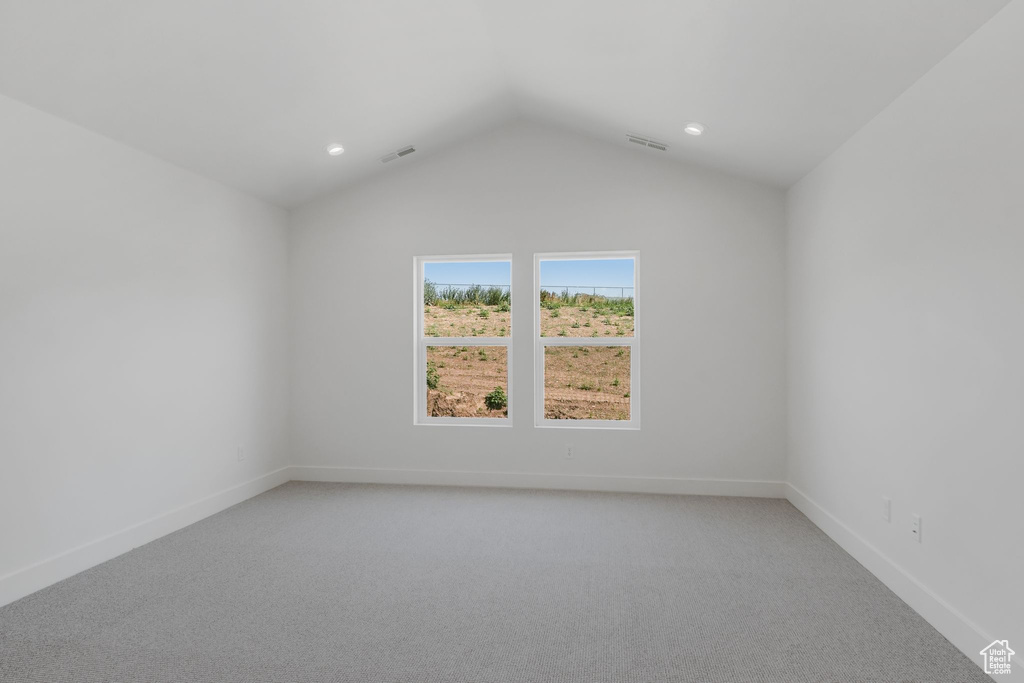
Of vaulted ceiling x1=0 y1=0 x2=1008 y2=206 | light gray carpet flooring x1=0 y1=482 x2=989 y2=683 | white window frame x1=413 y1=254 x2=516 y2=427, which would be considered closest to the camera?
light gray carpet flooring x1=0 y1=482 x2=989 y2=683

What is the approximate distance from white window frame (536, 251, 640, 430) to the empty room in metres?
0.03

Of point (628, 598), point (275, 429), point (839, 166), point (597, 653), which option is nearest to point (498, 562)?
point (628, 598)

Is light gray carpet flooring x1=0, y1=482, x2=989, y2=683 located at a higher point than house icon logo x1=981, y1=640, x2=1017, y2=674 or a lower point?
lower

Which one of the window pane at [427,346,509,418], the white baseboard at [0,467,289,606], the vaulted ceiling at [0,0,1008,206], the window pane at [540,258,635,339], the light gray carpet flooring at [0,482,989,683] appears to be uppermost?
the vaulted ceiling at [0,0,1008,206]

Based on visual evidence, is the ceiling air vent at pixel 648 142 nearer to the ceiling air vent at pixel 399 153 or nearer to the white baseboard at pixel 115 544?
the ceiling air vent at pixel 399 153

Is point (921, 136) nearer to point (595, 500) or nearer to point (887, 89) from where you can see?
point (887, 89)

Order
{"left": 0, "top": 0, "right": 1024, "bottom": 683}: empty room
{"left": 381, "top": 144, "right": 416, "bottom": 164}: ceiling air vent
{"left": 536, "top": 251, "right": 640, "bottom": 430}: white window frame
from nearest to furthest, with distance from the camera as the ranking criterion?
{"left": 0, "top": 0, "right": 1024, "bottom": 683}: empty room → {"left": 381, "top": 144, "right": 416, "bottom": 164}: ceiling air vent → {"left": 536, "top": 251, "right": 640, "bottom": 430}: white window frame

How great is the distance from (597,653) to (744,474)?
2.70m

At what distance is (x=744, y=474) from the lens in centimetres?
450

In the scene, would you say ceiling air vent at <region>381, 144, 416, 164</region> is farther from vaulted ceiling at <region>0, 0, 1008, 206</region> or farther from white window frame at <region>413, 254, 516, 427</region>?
white window frame at <region>413, 254, 516, 427</region>

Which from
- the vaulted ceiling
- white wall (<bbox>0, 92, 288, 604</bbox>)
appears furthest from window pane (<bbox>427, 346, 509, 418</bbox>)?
the vaulted ceiling

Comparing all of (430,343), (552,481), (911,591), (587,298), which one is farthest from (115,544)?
(911,591)

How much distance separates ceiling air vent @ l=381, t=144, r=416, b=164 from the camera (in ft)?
15.2

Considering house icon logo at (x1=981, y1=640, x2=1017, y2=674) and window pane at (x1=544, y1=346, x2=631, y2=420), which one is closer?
house icon logo at (x1=981, y1=640, x2=1017, y2=674)
